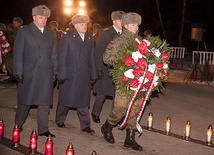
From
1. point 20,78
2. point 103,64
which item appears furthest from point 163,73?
point 20,78

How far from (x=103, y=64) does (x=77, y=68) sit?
930 mm

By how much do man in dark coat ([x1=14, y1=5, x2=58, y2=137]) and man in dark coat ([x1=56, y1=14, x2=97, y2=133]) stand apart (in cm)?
29

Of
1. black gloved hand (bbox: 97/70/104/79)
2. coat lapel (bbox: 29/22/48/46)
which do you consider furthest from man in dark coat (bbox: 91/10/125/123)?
coat lapel (bbox: 29/22/48/46)

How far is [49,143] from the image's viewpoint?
5.98 m

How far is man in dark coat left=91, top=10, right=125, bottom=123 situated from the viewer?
348 inches

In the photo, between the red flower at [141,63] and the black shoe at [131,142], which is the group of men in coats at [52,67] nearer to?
the black shoe at [131,142]

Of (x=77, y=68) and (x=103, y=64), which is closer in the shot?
(x=77, y=68)

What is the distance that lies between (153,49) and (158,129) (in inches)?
99.5

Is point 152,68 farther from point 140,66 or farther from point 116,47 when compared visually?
point 116,47

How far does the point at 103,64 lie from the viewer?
9.05m

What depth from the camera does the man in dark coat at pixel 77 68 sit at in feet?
26.7

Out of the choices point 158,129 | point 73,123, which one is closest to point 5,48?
point 73,123

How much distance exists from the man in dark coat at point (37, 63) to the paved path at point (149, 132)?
0.60 metres

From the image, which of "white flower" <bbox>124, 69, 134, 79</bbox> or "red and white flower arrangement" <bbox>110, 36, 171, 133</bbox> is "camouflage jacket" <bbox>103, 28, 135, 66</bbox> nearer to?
"red and white flower arrangement" <bbox>110, 36, 171, 133</bbox>
